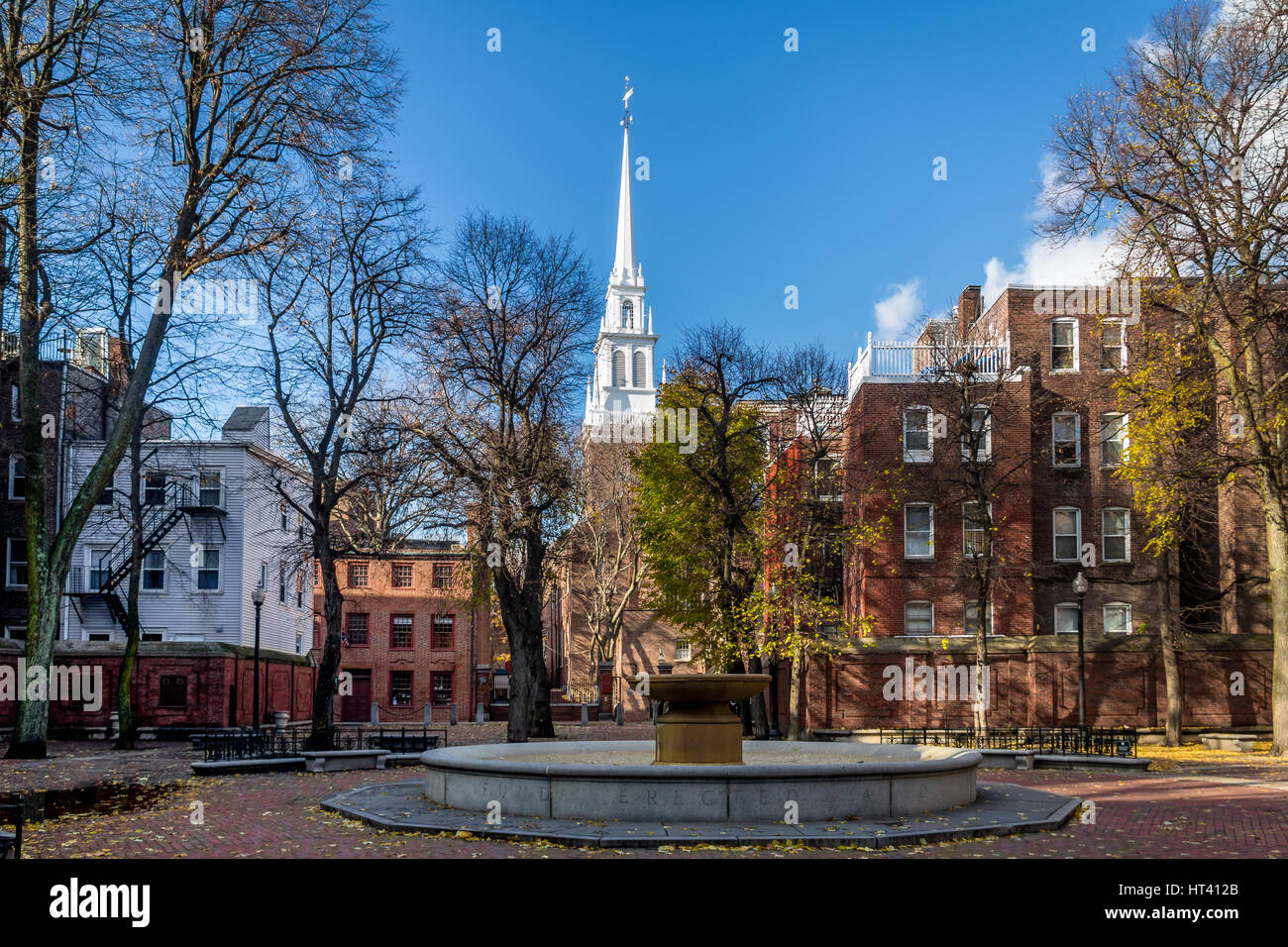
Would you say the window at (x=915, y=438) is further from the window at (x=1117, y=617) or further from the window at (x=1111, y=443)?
the window at (x=1117, y=617)

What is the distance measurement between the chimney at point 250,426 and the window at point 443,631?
44.9 ft

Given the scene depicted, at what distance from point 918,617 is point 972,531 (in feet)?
12.3

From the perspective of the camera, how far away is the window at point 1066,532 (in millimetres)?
41094

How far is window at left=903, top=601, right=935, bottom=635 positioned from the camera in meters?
40.2

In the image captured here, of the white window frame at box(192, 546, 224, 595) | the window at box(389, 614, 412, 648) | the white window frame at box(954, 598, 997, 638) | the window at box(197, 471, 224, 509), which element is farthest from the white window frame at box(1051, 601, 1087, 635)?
the window at box(389, 614, 412, 648)

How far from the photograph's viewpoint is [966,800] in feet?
54.2

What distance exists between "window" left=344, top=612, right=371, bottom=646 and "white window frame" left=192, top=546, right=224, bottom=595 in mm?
13977

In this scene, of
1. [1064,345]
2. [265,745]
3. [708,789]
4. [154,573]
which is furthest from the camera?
[154,573]

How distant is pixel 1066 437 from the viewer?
136 feet

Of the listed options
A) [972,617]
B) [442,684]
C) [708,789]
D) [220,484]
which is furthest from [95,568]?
[708,789]

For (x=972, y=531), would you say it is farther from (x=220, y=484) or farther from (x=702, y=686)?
(x=220, y=484)

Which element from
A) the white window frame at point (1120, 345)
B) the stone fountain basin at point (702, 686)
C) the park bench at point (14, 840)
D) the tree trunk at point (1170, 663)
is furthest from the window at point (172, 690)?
Result: the white window frame at point (1120, 345)

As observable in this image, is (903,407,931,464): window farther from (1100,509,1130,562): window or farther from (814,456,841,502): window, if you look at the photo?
(1100,509,1130,562): window

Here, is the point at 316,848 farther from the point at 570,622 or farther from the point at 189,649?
the point at 570,622
